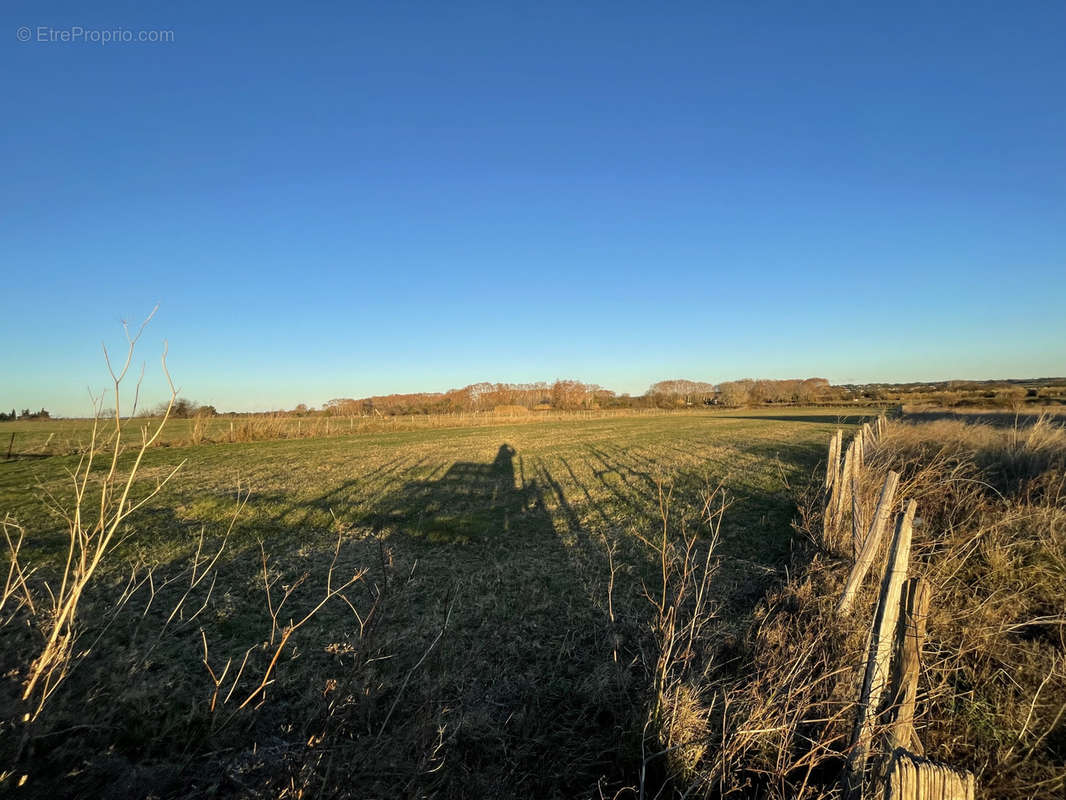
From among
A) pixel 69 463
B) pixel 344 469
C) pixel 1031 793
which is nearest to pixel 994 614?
pixel 1031 793

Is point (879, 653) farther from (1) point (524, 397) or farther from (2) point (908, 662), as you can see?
(1) point (524, 397)

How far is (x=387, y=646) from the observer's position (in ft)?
14.8

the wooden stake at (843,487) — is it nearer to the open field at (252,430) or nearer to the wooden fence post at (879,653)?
the wooden fence post at (879,653)

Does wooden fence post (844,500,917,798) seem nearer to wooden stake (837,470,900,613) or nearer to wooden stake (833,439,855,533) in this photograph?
wooden stake (837,470,900,613)

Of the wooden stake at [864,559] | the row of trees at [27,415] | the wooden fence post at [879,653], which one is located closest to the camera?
the wooden fence post at [879,653]

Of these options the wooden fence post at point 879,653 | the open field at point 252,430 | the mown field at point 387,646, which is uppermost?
the open field at point 252,430

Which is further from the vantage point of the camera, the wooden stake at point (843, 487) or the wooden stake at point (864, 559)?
the wooden stake at point (843, 487)

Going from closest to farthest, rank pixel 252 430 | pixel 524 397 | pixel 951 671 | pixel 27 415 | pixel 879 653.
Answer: pixel 879 653 → pixel 951 671 → pixel 252 430 → pixel 27 415 → pixel 524 397

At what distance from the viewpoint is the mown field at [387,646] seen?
9.75ft

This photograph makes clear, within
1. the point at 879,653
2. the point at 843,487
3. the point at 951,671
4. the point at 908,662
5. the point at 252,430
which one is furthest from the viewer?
the point at 252,430

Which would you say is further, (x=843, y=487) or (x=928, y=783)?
(x=843, y=487)

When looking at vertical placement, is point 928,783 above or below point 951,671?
above

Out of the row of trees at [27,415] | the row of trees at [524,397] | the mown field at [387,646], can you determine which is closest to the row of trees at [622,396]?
Answer: the row of trees at [524,397]

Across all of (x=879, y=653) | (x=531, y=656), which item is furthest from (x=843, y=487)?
(x=531, y=656)
